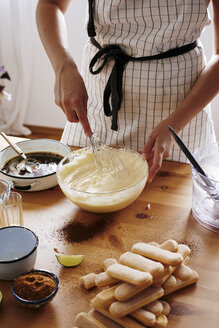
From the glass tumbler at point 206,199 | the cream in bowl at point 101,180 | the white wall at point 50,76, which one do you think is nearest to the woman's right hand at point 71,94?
the cream in bowl at point 101,180

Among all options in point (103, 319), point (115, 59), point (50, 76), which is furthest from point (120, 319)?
point (50, 76)

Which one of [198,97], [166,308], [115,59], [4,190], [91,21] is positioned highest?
[91,21]

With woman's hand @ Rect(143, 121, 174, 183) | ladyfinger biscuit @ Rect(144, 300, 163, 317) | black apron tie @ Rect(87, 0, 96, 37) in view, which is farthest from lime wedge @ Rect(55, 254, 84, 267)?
black apron tie @ Rect(87, 0, 96, 37)

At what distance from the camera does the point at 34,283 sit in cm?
87

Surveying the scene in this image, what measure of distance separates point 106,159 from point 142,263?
0.46 m

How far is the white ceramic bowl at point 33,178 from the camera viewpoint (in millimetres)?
1227

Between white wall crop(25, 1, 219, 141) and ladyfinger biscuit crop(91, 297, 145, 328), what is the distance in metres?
2.37

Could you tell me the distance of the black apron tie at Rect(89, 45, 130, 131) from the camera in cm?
141

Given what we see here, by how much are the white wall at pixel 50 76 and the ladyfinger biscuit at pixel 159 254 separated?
2.23 m

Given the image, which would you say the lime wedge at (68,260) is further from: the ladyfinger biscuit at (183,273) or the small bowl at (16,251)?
the ladyfinger biscuit at (183,273)

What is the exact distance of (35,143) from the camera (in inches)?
55.9

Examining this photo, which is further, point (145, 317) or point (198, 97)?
point (198, 97)

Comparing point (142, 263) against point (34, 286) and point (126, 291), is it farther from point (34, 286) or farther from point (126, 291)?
point (34, 286)

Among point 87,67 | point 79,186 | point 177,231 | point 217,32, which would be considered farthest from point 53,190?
point 217,32
